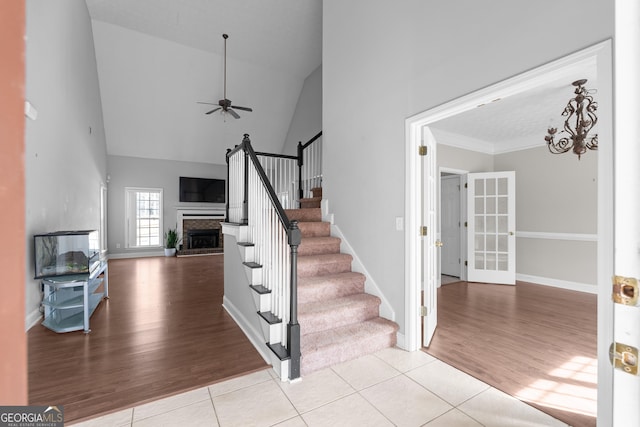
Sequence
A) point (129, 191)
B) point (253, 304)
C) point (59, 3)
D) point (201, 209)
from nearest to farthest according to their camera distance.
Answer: point (253, 304) < point (59, 3) < point (129, 191) < point (201, 209)

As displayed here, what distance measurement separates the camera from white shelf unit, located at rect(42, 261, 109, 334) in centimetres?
303

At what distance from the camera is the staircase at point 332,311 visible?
2.44 m

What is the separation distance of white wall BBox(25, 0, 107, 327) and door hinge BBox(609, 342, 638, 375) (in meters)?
3.72

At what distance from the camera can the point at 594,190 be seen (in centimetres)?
463

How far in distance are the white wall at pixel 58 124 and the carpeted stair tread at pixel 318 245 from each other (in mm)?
2672

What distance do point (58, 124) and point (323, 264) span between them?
13.9 feet

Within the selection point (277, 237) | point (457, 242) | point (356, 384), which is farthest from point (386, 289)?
point (457, 242)

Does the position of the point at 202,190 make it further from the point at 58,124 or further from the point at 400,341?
the point at 400,341

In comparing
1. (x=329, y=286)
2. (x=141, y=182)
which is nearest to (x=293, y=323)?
(x=329, y=286)

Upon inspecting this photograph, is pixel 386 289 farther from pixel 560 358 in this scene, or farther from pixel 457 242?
pixel 457 242

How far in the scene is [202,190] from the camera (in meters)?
9.33

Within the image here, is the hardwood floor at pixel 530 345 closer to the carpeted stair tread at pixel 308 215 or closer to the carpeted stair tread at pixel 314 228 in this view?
the carpeted stair tread at pixel 314 228

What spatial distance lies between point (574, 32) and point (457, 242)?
15.8 feet

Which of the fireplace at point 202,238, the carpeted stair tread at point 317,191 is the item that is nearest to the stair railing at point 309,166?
the carpeted stair tread at point 317,191
